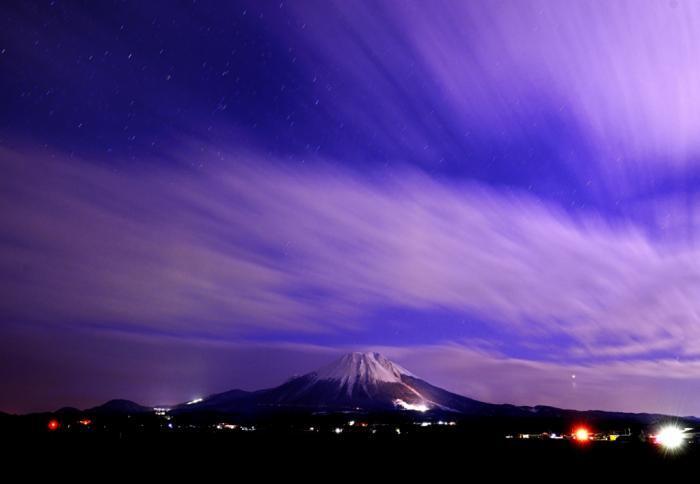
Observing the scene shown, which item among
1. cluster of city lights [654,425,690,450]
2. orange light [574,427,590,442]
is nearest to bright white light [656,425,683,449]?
cluster of city lights [654,425,690,450]

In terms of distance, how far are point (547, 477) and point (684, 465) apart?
1084 cm

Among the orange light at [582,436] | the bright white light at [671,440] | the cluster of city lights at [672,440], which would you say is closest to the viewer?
the cluster of city lights at [672,440]

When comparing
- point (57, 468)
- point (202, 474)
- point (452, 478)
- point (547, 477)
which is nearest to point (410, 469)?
point (452, 478)

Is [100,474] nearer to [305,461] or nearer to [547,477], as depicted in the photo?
[305,461]

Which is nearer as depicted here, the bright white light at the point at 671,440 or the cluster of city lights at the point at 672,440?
the cluster of city lights at the point at 672,440

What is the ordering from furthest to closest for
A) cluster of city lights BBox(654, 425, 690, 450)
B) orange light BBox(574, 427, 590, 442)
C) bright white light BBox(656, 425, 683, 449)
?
orange light BBox(574, 427, 590, 442) < bright white light BBox(656, 425, 683, 449) < cluster of city lights BBox(654, 425, 690, 450)

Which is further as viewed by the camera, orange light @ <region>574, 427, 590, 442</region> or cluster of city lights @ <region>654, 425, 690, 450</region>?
orange light @ <region>574, 427, 590, 442</region>

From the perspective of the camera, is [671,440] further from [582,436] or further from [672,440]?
[582,436]

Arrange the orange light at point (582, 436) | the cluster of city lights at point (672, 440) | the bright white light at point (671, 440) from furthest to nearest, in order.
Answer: the orange light at point (582, 436), the bright white light at point (671, 440), the cluster of city lights at point (672, 440)

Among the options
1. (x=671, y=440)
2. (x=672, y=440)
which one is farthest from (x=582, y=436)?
(x=672, y=440)

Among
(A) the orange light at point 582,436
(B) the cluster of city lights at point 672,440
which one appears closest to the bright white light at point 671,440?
(B) the cluster of city lights at point 672,440

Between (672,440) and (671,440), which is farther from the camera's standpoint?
(671,440)

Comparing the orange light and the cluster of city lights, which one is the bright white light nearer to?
the cluster of city lights

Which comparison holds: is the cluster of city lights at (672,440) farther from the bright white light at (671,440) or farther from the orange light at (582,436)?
the orange light at (582,436)
